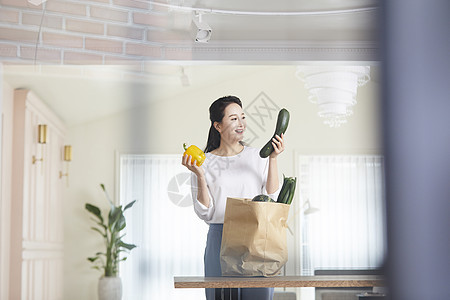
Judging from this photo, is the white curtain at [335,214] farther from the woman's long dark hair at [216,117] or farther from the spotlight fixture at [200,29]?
the woman's long dark hair at [216,117]

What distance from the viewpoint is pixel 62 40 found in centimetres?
175

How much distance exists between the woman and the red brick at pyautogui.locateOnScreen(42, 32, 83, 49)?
0.66 meters

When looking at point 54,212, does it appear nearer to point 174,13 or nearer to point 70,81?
point 70,81

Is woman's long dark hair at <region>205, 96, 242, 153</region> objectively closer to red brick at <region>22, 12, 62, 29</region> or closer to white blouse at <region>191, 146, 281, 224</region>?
white blouse at <region>191, 146, 281, 224</region>

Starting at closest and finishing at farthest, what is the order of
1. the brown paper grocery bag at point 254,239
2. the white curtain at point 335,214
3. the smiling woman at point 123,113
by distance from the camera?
1. the brown paper grocery bag at point 254,239
2. the smiling woman at point 123,113
3. the white curtain at point 335,214

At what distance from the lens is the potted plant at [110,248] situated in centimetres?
205

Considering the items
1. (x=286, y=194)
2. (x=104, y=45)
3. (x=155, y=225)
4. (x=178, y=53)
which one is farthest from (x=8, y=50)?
(x=286, y=194)

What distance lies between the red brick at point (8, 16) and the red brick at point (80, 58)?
18cm

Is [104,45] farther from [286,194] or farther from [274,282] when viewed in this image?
[274,282]

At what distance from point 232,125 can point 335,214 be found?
2048 millimetres

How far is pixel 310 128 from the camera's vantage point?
8.90 ft

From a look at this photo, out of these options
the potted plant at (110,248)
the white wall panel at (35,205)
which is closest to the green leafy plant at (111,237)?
the potted plant at (110,248)

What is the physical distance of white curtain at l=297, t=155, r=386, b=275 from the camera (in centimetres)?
278

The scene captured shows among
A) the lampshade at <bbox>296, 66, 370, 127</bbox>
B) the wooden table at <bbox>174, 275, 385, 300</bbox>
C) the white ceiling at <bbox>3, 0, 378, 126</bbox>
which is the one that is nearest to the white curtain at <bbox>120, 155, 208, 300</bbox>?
the white ceiling at <bbox>3, 0, 378, 126</bbox>
